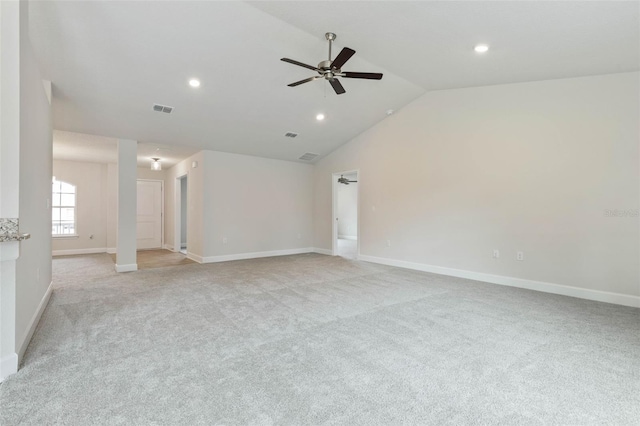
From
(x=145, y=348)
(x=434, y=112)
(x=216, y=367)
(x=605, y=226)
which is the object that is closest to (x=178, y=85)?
(x=145, y=348)

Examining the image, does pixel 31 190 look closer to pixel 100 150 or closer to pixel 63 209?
pixel 100 150

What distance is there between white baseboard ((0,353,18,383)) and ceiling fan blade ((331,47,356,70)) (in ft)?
12.1

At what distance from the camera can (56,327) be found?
2895 mm

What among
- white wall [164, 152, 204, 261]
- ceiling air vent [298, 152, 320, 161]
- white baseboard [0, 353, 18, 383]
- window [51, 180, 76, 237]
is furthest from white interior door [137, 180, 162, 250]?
white baseboard [0, 353, 18, 383]

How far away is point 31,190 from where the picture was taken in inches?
110

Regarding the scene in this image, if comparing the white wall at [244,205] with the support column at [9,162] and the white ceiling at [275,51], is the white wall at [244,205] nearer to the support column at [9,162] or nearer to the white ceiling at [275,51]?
the white ceiling at [275,51]

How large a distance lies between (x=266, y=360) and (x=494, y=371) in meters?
1.65

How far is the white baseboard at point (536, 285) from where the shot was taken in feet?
12.2

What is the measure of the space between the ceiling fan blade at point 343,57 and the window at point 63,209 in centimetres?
831

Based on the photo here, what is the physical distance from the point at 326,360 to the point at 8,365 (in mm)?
2180

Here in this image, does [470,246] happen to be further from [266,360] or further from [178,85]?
[178,85]

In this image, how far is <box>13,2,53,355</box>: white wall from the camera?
2332mm

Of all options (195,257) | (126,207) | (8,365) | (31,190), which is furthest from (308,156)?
(8,365)

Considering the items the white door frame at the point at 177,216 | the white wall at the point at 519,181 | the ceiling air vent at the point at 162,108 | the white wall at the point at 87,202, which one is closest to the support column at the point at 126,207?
the ceiling air vent at the point at 162,108
